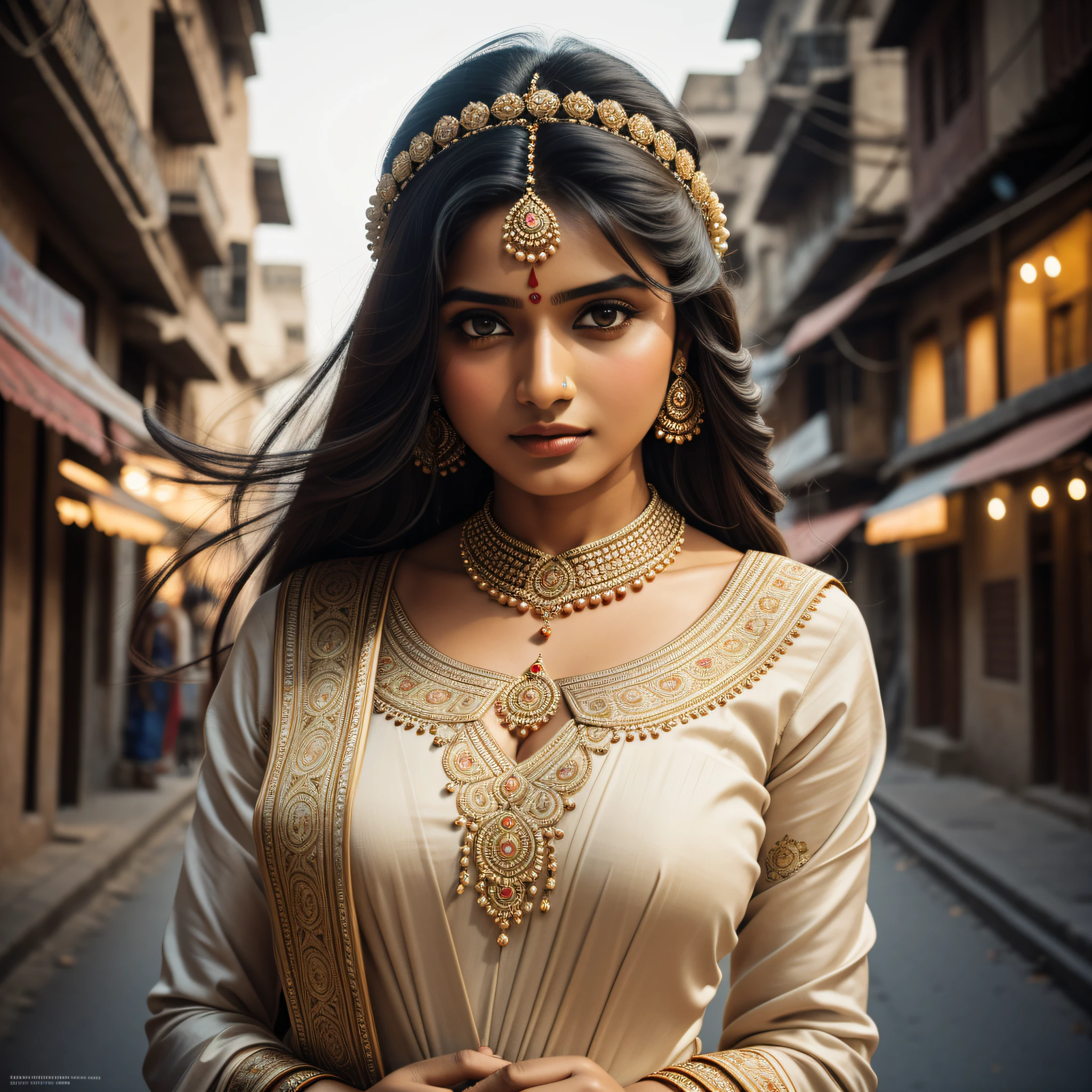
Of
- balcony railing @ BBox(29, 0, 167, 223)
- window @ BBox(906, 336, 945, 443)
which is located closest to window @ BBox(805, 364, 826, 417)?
window @ BBox(906, 336, 945, 443)

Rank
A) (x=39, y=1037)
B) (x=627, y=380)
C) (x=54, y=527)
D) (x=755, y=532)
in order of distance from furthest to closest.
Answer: (x=54, y=527), (x=39, y=1037), (x=755, y=532), (x=627, y=380)

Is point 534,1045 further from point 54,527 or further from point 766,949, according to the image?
point 54,527

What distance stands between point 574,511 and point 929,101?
508 inches

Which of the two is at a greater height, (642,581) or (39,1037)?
(642,581)

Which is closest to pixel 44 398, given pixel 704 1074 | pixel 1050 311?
pixel 704 1074

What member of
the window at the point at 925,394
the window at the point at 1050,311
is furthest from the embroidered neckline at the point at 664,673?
the window at the point at 925,394

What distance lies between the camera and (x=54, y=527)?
7945mm

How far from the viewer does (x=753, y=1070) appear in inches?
54.6

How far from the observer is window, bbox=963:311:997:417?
11242mm

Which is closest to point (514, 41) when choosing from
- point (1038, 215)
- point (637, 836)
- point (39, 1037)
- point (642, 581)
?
point (642, 581)

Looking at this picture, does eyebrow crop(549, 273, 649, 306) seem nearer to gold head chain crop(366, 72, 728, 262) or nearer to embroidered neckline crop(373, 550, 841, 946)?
gold head chain crop(366, 72, 728, 262)

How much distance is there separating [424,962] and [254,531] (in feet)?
2.60

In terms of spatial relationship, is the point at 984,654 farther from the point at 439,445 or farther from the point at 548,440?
the point at 548,440

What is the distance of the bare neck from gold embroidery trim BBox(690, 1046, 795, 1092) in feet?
2.43
